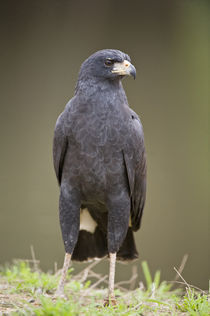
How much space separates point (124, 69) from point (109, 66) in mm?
120

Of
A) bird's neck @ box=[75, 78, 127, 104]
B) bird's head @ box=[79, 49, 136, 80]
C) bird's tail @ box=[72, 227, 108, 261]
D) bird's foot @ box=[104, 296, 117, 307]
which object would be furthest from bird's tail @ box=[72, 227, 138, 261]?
bird's head @ box=[79, 49, 136, 80]

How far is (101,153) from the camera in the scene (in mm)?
4383

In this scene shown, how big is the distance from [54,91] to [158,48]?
1.54m

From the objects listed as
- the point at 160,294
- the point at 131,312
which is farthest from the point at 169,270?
the point at 131,312

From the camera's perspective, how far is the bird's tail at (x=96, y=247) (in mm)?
4945

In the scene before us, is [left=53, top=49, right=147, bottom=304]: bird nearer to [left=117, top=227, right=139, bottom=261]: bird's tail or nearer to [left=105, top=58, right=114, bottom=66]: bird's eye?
[left=105, top=58, right=114, bottom=66]: bird's eye

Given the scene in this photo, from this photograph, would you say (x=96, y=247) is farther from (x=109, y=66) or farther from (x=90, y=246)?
(x=109, y=66)

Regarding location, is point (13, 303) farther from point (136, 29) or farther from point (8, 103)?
point (136, 29)

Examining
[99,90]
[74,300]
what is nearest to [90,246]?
[74,300]

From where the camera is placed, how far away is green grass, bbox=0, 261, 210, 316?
3713 mm

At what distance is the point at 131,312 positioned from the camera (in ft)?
12.8

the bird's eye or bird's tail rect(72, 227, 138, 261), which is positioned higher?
the bird's eye

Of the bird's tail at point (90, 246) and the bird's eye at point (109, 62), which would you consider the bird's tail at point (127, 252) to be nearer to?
the bird's tail at point (90, 246)

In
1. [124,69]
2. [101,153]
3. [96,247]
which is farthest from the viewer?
[96,247]
